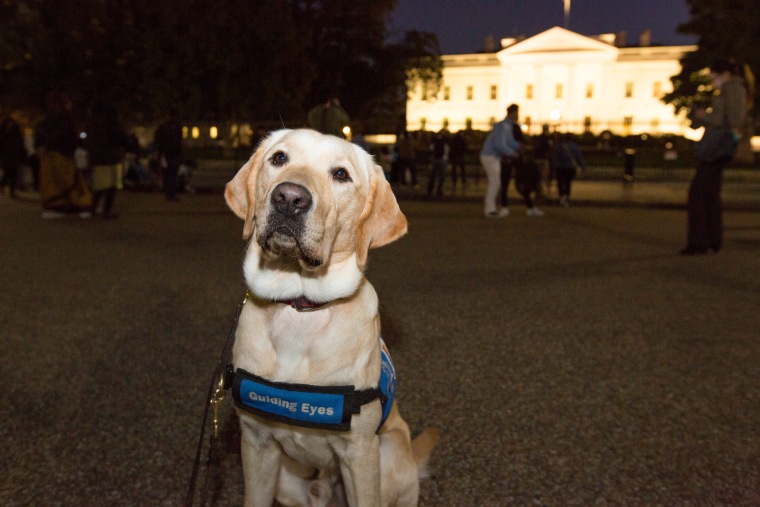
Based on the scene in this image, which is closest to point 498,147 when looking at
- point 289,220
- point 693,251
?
point 693,251

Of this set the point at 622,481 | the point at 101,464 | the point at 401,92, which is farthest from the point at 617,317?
the point at 401,92

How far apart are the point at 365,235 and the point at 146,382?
225cm

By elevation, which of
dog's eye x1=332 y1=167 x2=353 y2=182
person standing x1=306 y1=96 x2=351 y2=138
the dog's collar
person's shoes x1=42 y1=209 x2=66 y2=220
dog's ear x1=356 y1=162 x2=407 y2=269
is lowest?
person's shoes x1=42 y1=209 x2=66 y2=220

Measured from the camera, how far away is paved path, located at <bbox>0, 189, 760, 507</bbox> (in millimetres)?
3084

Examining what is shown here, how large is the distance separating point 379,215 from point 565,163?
47.4 feet

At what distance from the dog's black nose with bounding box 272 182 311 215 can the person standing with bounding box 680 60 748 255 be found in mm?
7411

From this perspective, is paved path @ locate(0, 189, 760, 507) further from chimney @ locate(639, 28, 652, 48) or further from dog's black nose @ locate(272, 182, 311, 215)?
chimney @ locate(639, 28, 652, 48)

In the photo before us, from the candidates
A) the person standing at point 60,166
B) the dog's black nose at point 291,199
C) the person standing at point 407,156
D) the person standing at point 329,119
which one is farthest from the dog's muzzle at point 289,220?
the person standing at point 407,156

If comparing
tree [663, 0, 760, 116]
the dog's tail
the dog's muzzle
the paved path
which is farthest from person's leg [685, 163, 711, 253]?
tree [663, 0, 760, 116]

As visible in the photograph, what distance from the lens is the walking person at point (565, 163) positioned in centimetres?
1628

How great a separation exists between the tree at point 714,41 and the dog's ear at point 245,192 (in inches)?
1603

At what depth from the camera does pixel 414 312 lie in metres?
5.96

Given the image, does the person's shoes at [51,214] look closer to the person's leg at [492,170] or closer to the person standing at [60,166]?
the person standing at [60,166]

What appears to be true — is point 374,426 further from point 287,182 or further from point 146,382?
point 146,382
